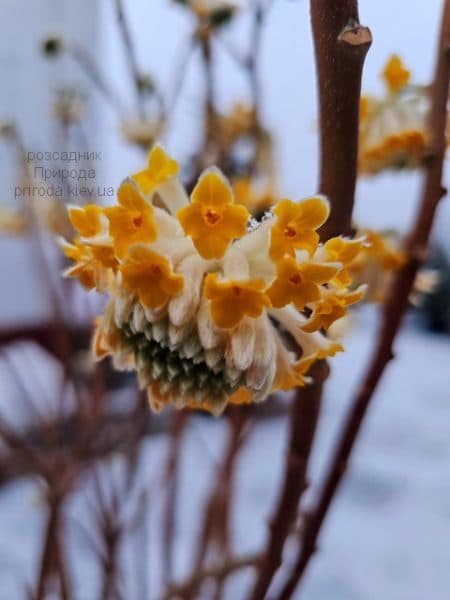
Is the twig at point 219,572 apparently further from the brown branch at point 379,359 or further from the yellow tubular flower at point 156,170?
the yellow tubular flower at point 156,170

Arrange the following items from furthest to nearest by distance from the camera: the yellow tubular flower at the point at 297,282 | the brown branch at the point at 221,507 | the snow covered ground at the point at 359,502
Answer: the snow covered ground at the point at 359,502 → the brown branch at the point at 221,507 → the yellow tubular flower at the point at 297,282

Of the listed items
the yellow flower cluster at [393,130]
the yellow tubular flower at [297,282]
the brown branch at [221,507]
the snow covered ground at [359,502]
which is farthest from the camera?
the snow covered ground at [359,502]

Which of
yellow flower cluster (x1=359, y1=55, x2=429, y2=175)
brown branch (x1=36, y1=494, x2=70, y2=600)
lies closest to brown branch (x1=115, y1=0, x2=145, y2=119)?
yellow flower cluster (x1=359, y1=55, x2=429, y2=175)

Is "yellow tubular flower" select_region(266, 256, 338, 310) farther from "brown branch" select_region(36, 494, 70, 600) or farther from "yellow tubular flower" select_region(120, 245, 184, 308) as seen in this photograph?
"brown branch" select_region(36, 494, 70, 600)

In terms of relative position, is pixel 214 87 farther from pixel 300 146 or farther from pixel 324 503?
pixel 324 503

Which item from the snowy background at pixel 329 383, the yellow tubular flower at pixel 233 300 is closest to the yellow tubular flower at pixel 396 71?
the snowy background at pixel 329 383
